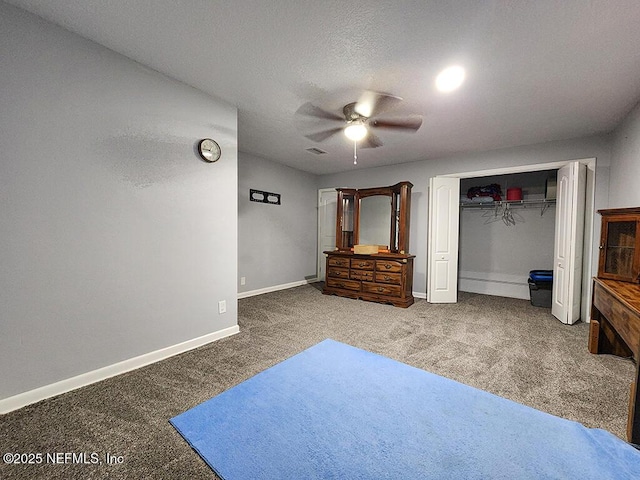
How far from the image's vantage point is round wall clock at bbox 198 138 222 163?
8.45 ft

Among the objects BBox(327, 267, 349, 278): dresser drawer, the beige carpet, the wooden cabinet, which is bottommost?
the beige carpet

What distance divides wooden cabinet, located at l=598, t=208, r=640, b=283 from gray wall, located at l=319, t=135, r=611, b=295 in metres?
1.16

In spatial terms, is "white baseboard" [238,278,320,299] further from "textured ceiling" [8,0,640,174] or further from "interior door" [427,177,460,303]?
"textured ceiling" [8,0,640,174]

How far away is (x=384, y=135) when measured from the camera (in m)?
3.69

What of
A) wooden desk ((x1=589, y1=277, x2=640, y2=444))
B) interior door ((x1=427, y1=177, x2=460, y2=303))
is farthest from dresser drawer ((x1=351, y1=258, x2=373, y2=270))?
wooden desk ((x1=589, y1=277, x2=640, y2=444))

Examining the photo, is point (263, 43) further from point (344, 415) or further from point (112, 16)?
point (344, 415)

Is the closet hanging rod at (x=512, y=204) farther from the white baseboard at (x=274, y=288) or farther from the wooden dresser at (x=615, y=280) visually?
the white baseboard at (x=274, y=288)

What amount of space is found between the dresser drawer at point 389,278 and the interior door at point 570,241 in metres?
2.06

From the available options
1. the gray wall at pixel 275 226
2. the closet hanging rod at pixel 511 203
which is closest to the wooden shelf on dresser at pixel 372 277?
the gray wall at pixel 275 226

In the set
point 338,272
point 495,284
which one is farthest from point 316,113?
point 495,284

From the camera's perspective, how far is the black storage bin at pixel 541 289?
419 centimetres

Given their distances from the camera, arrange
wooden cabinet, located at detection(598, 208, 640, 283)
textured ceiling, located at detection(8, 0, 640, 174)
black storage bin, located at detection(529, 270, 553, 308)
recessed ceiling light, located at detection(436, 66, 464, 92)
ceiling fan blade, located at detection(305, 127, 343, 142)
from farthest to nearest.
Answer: black storage bin, located at detection(529, 270, 553, 308) → ceiling fan blade, located at detection(305, 127, 343, 142) → wooden cabinet, located at detection(598, 208, 640, 283) → recessed ceiling light, located at detection(436, 66, 464, 92) → textured ceiling, located at detection(8, 0, 640, 174)

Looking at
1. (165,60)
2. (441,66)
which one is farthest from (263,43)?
(441,66)

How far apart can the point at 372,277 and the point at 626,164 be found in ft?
10.8
